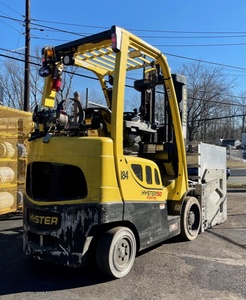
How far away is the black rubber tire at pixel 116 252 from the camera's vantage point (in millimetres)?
4730

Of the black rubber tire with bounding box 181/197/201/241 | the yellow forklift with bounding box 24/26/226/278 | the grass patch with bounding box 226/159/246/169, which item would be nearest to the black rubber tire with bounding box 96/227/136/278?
the yellow forklift with bounding box 24/26/226/278

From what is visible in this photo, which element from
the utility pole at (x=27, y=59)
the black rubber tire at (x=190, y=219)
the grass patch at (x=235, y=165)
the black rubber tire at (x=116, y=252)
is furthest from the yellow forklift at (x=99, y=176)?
the grass patch at (x=235, y=165)

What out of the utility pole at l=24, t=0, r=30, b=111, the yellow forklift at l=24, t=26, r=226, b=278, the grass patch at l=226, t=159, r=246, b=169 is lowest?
the grass patch at l=226, t=159, r=246, b=169

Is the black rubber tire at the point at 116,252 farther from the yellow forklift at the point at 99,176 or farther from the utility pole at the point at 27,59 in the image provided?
the utility pole at the point at 27,59

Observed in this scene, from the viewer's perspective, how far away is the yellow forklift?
467cm

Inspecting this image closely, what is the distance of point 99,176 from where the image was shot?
4.62 metres

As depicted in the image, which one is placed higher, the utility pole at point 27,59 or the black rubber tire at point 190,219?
the utility pole at point 27,59

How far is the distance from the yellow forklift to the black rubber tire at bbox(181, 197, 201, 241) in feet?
0.94

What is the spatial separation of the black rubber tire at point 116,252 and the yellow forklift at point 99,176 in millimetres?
13

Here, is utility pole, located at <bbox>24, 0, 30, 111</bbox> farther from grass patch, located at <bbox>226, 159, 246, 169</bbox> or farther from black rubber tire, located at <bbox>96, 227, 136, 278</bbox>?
grass patch, located at <bbox>226, 159, 246, 169</bbox>

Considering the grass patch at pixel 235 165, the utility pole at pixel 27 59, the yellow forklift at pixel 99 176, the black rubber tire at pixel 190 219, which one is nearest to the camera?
the yellow forklift at pixel 99 176

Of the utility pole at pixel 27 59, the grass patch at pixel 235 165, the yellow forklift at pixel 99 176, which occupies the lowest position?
the grass patch at pixel 235 165

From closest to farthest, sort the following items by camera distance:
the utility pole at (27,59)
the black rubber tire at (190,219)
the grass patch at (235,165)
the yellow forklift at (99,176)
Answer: the yellow forklift at (99,176), the black rubber tire at (190,219), the utility pole at (27,59), the grass patch at (235,165)

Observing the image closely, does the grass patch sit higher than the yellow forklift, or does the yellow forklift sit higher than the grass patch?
the yellow forklift
